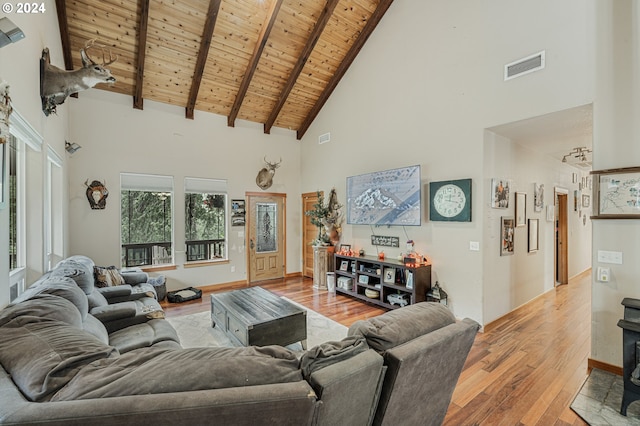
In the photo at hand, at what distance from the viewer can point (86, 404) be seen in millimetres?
844

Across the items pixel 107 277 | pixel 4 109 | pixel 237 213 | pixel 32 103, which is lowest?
pixel 107 277

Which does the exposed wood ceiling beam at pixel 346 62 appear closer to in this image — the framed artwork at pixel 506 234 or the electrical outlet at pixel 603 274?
the framed artwork at pixel 506 234

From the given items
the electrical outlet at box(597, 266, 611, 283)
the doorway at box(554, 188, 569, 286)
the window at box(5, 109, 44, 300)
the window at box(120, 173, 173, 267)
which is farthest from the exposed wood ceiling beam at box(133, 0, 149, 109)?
the doorway at box(554, 188, 569, 286)

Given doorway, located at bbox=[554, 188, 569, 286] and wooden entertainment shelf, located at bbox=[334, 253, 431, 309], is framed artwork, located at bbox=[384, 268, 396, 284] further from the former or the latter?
doorway, located at bbox=[554, 188, 569, 286]

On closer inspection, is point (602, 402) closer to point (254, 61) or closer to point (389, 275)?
point (389, 275)

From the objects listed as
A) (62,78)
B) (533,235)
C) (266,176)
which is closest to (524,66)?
(533,235)

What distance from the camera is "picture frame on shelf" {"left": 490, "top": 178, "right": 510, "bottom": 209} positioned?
12.4ft

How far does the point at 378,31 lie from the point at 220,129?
3680 millimetres

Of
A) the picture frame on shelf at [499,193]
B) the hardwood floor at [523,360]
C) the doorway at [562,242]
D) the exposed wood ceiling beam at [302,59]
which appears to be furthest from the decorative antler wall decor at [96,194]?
the doorway at [562,242]

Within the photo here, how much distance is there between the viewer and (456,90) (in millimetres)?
3926

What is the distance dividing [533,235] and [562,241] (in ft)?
6.90

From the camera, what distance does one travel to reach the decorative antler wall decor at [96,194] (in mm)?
4773

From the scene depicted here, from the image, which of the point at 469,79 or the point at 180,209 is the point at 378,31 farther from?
the point at 180,209

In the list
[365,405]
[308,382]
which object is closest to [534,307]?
[365,405]
